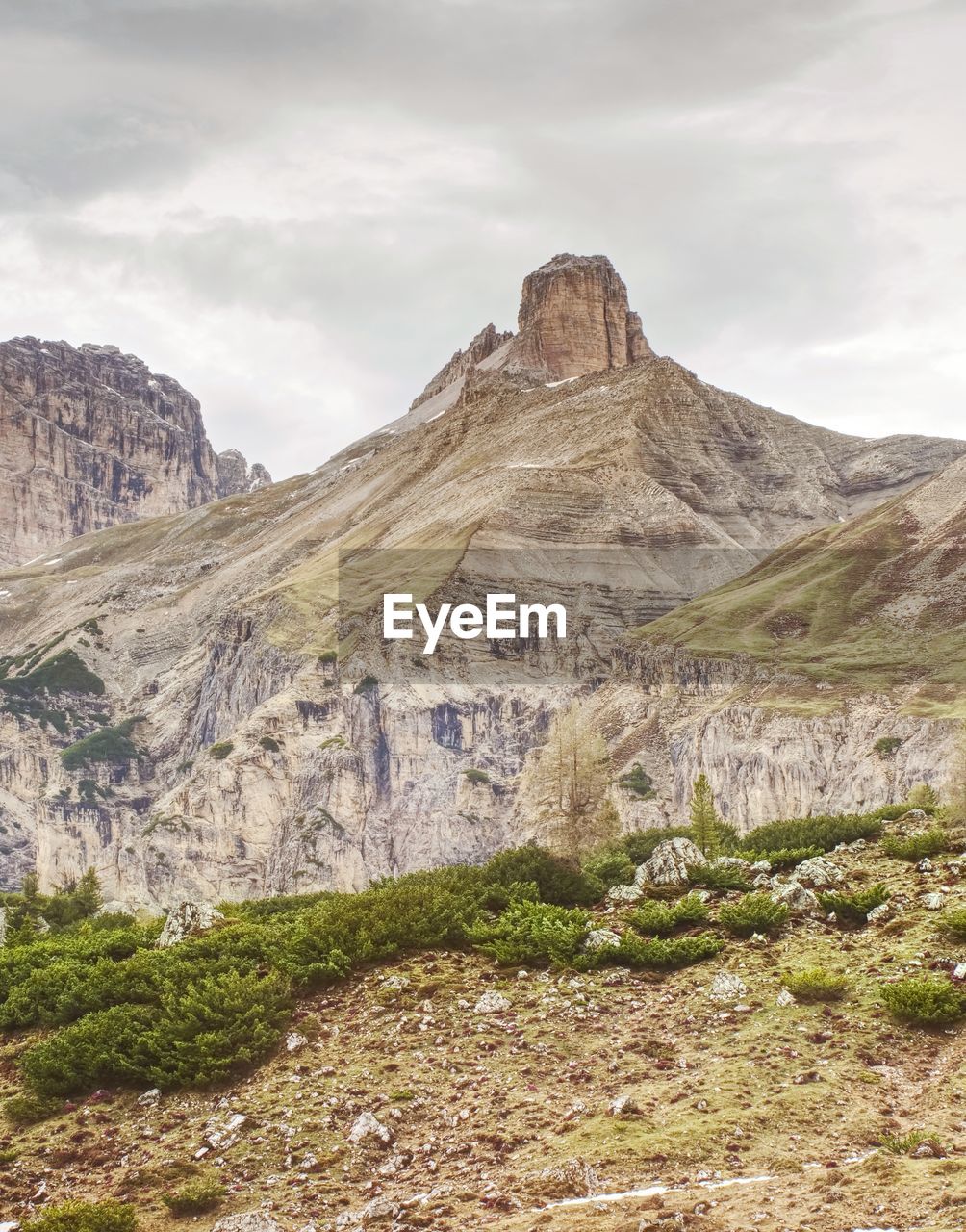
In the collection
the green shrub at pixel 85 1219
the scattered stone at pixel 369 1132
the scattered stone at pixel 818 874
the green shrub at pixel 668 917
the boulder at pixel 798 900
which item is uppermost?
the scattered stone at pixel 818 874

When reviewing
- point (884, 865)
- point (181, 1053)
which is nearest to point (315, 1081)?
point (181, 1053)

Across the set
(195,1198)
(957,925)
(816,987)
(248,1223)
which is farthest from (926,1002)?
(195,1198)

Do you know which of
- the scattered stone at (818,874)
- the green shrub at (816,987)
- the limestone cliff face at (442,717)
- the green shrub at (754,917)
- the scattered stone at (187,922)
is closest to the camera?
the green shrub at (816,987)

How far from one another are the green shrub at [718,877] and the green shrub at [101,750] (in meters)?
174

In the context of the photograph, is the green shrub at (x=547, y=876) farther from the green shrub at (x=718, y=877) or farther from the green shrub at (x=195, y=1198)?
the green shrub at (x=195, y=1198)

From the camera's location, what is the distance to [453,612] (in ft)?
497

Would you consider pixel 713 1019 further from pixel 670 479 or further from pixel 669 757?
→ pixel 670 479

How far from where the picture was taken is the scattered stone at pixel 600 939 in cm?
2100

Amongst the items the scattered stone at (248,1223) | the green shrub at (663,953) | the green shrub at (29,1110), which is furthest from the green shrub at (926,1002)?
the green shrub at (29,1110)

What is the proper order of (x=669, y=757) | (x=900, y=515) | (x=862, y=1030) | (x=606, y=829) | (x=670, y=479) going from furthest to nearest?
1. (x=670, y=479)
2. (x=900, y=515)
3. (x=669, y=757)
4. (x=606, y=829)
5. (x=862, y=1030)

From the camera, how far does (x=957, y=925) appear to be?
19172mm

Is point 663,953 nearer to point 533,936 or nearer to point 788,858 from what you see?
point 533,936

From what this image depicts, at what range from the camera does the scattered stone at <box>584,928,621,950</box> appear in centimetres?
2100

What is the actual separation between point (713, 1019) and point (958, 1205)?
655 centimetres
